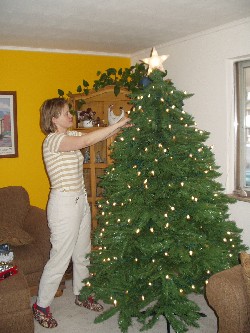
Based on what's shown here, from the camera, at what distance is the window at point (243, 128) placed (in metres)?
3.45

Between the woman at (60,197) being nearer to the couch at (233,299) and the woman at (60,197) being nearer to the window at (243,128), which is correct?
the couch at (233,299)

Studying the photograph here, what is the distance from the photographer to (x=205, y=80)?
143 inches

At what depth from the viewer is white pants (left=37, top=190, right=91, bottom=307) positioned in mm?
2754

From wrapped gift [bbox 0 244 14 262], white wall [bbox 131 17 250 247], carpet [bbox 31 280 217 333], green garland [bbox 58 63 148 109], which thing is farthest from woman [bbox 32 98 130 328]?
white wall [bbox 131 17 250 247]

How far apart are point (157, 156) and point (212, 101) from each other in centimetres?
135

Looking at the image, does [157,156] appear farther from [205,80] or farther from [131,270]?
[205,80]

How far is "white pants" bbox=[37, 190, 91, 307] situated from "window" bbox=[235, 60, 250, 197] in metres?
1.55

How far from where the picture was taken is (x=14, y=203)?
372cm

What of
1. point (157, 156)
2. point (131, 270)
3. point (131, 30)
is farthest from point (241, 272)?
point (131, 30)

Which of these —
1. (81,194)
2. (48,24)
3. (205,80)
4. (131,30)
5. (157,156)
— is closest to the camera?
(157,156)

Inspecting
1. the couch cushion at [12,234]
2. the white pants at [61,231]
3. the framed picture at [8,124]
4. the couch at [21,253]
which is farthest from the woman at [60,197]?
the framed picture at [8,124]

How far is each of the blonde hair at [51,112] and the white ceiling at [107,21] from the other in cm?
68

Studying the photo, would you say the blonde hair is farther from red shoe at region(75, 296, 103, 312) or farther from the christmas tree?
red shoe at region(75, 296, 103, 312)

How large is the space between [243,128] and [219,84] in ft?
1.58
